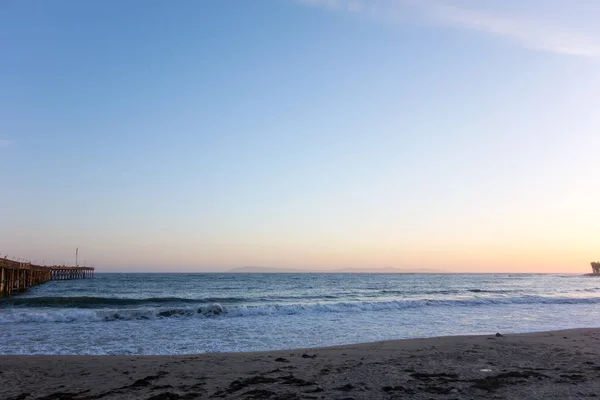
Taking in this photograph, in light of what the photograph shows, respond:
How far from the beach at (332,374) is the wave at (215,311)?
11327 millimetres

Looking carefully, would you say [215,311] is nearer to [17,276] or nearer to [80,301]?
[80,301]

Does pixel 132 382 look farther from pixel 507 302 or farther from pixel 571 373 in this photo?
pixel 507 302

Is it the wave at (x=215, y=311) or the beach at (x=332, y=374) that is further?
the wave at (x=215, y=311)

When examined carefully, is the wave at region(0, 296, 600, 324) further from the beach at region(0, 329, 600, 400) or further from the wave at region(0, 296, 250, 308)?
the beach at region(0, 329, 600, 400)

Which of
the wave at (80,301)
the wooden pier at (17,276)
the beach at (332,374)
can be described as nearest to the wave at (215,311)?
the wave at (80,301)

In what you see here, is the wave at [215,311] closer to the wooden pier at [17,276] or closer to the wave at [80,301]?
the wave at [80,301]

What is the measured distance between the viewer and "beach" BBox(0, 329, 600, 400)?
6945mm

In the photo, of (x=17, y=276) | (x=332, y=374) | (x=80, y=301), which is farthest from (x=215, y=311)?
(x=17, y=276)

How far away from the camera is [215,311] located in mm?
25016

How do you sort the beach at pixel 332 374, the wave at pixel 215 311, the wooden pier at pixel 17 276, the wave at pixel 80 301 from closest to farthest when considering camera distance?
the beach at pixel 332 374 < the wave at pixel 215 311 < the wave at pixel 80 301 < the wooden pier at pixel 17 276

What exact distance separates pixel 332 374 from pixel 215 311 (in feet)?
58.5

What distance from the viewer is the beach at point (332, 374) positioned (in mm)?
6945

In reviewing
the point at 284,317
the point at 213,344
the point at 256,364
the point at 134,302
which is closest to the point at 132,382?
the point at 256,364

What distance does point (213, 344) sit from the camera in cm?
1422
